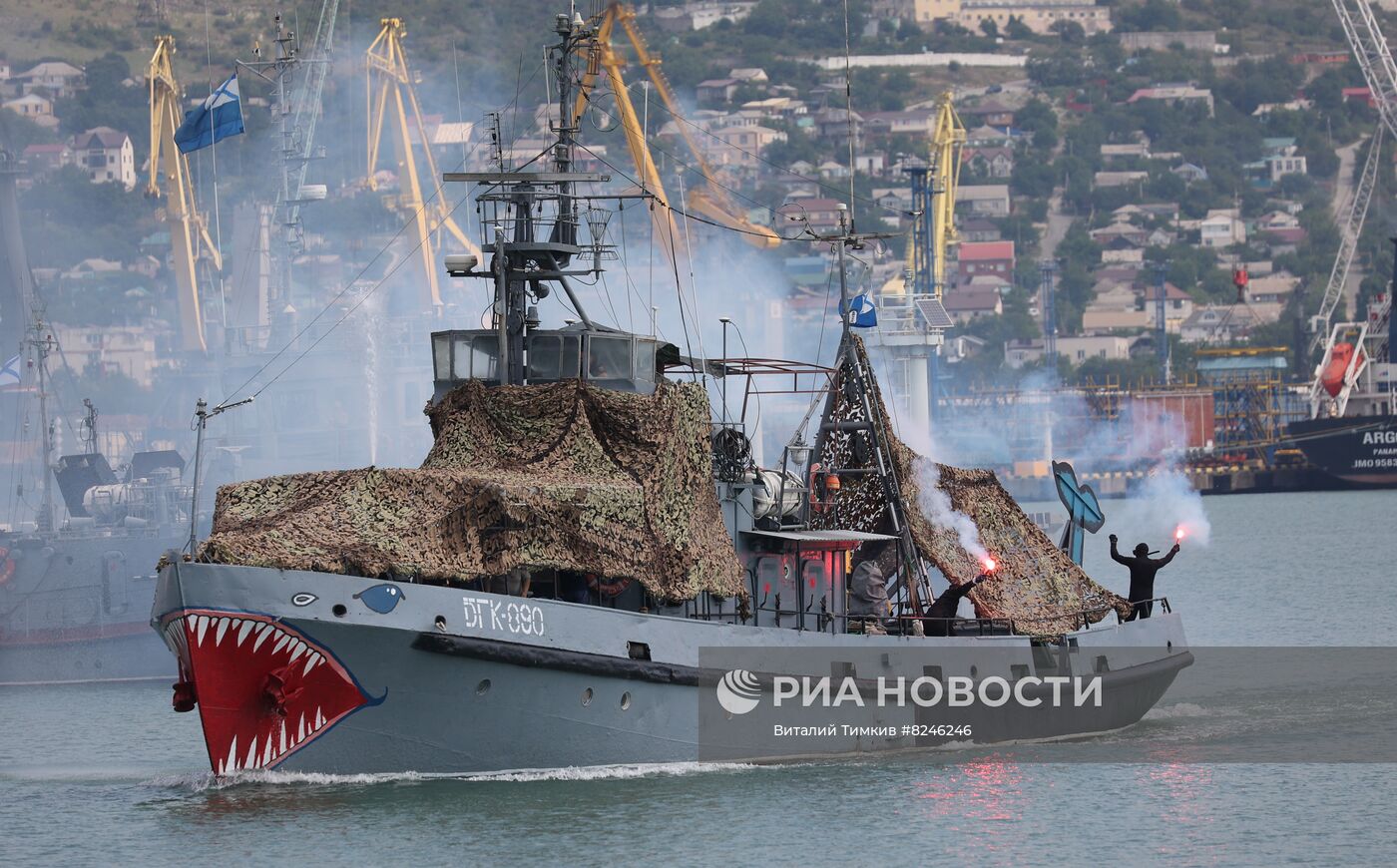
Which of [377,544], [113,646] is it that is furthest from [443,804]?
[113,646]

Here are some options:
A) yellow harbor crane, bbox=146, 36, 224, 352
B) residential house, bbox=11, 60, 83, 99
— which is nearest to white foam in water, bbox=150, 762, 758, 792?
yellow harbor crane, bbox=146, 36, 224, 352

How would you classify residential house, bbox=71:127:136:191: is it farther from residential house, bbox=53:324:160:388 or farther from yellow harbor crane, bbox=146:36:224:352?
yellow harbor crane, bbox=146:36:224:352

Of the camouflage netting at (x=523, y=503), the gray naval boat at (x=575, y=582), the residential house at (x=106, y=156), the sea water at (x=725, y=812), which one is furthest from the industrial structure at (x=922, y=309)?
the camouflage netting at (x=523, y=503)

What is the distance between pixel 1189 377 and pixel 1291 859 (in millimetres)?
148812

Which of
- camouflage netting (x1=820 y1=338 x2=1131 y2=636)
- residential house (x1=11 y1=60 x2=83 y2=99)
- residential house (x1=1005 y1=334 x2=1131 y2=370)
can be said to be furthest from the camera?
residential house (x1=1005 y1=334 x2=1131 y2=370)

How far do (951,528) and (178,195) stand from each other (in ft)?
195

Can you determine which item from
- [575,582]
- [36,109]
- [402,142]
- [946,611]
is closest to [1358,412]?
[402,142]

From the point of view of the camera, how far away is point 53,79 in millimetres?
123125

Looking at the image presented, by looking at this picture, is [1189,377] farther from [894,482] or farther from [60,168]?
[894,482]

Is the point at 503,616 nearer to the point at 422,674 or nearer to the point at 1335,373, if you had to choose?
the point at 422,674

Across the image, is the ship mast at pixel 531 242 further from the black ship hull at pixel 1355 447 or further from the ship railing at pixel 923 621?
the black ship hull at pixel 1355 447

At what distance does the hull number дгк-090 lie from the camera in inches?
1110

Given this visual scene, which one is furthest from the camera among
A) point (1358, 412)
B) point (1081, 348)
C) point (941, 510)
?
point (1081, 348)

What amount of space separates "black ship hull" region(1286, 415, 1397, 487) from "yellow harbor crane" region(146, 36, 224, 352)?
2883 inches
